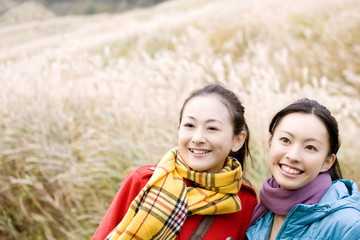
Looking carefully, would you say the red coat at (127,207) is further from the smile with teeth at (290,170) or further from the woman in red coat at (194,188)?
the smile with teeth at (290,170)

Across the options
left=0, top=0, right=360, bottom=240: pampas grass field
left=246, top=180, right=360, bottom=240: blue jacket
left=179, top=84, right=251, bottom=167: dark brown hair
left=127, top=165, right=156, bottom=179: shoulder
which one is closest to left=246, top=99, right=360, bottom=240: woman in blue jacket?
left=246, top=180, right=360, bottom=240: blue jacket

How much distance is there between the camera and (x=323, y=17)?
26.8 ft

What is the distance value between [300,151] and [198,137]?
52cm

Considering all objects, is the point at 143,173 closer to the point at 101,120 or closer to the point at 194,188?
the point at 194,188

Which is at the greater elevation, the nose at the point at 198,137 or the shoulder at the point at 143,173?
the nose at the point at 198,137

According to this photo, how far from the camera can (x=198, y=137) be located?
2.02 meters

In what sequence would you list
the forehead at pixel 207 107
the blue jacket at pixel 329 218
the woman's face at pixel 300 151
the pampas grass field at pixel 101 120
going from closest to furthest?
the blue jacket at pixel 329 218 → the woman's face at pixel 300 151 → the forehead at pixel 207 107 → the pampas grass field at pixel 101 120

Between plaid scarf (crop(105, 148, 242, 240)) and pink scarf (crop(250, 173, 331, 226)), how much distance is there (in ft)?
0.64

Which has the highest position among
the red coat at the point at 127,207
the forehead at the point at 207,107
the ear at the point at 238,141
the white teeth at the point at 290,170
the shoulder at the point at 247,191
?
the forehead at the point at 207,107

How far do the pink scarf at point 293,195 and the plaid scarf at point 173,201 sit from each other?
19 centimetres

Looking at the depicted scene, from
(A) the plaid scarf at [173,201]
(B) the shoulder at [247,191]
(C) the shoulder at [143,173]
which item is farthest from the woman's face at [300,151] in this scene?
(C) the shoulder at [143,173]

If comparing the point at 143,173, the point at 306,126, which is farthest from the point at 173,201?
the point at 306,126

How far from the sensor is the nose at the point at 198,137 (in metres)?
2.02

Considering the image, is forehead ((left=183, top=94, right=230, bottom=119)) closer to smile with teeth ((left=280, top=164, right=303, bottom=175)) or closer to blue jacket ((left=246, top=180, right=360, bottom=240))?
smile with teeth ((left=280, top=164, right=303, bottom=175))
